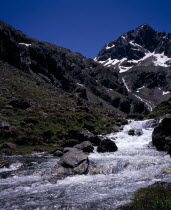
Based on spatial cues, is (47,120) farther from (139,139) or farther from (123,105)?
(123,105)

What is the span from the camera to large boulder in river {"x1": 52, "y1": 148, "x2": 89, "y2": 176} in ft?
67.0

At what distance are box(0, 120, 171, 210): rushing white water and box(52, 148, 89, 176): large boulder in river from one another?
0.84 m

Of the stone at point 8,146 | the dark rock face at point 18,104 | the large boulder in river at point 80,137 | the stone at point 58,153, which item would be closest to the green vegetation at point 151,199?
the stone at point 58,153

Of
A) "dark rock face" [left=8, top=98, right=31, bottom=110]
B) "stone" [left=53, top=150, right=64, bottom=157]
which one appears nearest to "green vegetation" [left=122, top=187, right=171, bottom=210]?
"stone" [left=53, top=150, right=64, bottom=157]

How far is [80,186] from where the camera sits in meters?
16.6

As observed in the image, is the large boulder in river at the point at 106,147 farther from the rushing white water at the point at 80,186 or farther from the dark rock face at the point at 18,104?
the dark rock face at the point at 18,104

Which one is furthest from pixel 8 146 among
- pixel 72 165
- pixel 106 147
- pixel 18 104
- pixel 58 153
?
pixel 18 104

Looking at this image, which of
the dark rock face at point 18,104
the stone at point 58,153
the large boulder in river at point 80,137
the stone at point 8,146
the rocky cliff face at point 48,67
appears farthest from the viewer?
the rocky cliff face at point 48,67

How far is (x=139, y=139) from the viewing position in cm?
4791

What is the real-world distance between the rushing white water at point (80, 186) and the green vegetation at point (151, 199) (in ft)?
2.39

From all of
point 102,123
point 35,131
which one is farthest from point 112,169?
point 102,123

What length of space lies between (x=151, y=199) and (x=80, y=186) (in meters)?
6.05

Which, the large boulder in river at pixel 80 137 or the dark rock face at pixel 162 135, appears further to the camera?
the large boulder in river at pixel 80 137

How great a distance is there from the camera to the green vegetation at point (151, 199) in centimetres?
1109
